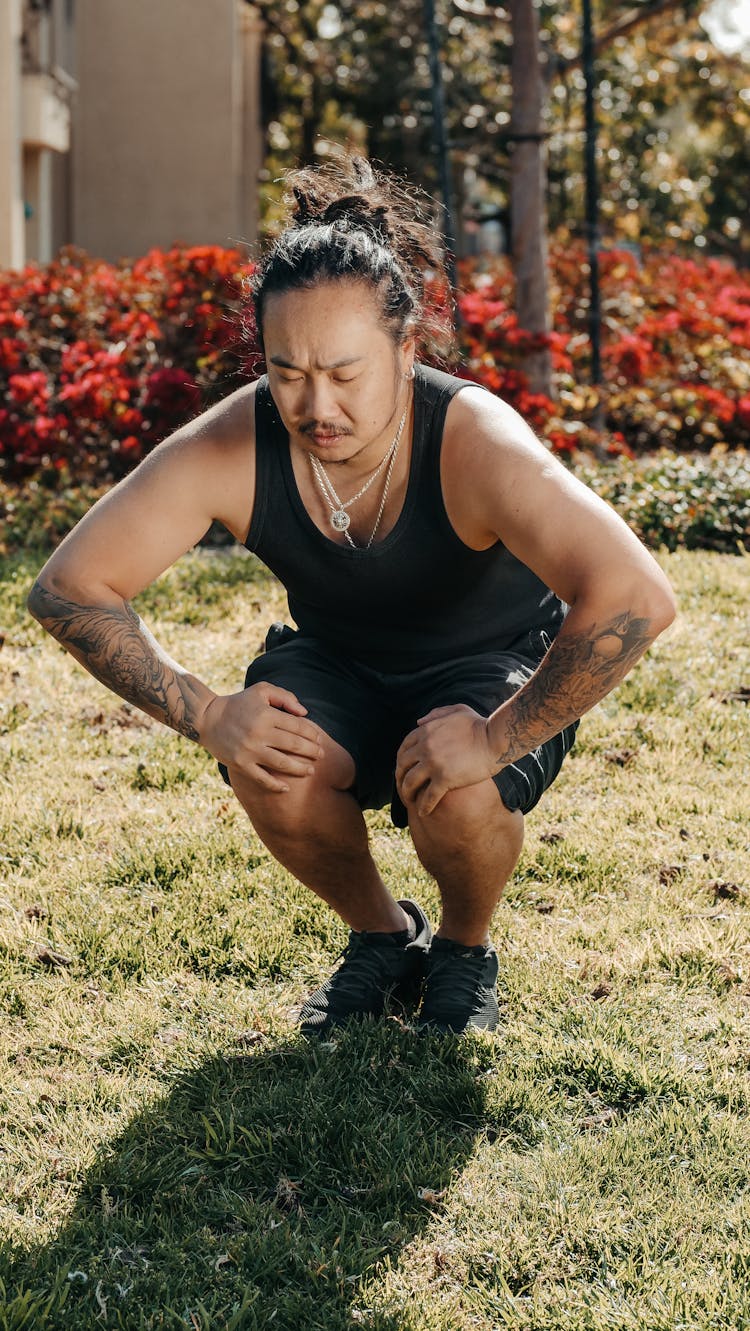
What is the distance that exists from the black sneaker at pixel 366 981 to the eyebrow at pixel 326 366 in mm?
1255

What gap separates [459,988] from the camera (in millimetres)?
2918

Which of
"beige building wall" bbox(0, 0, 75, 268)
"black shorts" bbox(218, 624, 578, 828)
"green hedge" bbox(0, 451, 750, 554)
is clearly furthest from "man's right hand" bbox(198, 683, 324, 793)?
"beige building wall" bbox(0, 0, 75, 268)

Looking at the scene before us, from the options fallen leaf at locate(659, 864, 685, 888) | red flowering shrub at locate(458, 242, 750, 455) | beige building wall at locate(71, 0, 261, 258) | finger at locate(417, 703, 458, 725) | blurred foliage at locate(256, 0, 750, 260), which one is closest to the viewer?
finger at locate(417, 703, 458, 725)

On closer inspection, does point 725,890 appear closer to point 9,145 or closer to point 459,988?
point 459,988

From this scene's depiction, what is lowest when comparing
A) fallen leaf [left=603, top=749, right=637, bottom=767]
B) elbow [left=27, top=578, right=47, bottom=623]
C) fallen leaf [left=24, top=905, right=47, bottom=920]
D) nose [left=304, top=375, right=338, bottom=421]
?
fallen leaf [left=24, top=905, right=47, bottom=920]

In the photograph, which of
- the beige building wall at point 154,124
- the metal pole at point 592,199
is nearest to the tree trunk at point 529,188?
the metal pole at point 592,199

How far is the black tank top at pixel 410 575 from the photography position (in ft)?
9.08

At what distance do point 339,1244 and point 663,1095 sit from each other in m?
0.73

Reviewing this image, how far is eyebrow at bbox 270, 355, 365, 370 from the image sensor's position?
2.51 meters

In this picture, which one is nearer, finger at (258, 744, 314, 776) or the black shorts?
finger at (258, 744, 314, 776)

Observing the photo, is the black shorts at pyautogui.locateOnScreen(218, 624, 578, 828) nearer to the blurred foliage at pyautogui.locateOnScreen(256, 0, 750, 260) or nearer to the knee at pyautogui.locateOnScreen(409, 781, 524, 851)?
the knee at pyautogui.locateOnScreen(409, 781, 524, 851)

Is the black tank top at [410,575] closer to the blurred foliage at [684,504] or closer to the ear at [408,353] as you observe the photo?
the ear at [408,353]

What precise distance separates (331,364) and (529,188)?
7.13 meters

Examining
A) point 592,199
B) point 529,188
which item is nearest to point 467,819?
point 529,188
